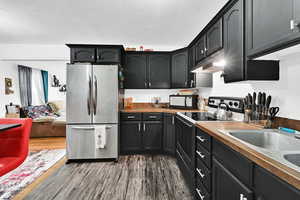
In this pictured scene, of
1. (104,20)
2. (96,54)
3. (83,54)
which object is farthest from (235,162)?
(83,54)

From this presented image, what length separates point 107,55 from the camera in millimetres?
3123

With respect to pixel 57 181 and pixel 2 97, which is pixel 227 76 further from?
pixel 2 97

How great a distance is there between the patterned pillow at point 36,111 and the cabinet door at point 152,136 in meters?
3.70

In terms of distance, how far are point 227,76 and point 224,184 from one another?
1071 mm

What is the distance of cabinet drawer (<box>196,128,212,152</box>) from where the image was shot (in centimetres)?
144

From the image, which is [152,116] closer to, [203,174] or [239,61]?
[203,174]

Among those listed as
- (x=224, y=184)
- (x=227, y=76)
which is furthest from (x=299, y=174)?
(x=227, y=76)

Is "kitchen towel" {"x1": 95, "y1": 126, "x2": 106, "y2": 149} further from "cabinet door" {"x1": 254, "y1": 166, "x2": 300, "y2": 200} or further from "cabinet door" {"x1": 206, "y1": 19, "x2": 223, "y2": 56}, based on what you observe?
"cabinet door" {"x1": 254, "y1": 166, "x2": 300, "y2": 200}

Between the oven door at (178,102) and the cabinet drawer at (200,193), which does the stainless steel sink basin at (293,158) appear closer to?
the cabinet drawer at (200,193)

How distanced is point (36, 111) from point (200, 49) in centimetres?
520

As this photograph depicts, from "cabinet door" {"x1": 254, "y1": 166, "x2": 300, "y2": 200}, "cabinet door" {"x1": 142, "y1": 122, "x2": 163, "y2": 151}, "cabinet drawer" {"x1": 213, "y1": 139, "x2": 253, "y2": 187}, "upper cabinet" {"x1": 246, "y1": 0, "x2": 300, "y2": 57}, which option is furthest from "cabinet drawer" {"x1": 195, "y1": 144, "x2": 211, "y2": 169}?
"cabinet door" {"x1": 142, "y1": 122, "x2": 163, "y2": 151}

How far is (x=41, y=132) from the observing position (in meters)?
4.29

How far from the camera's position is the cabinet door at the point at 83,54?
3.08 metres

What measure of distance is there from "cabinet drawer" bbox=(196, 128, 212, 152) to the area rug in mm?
2311
